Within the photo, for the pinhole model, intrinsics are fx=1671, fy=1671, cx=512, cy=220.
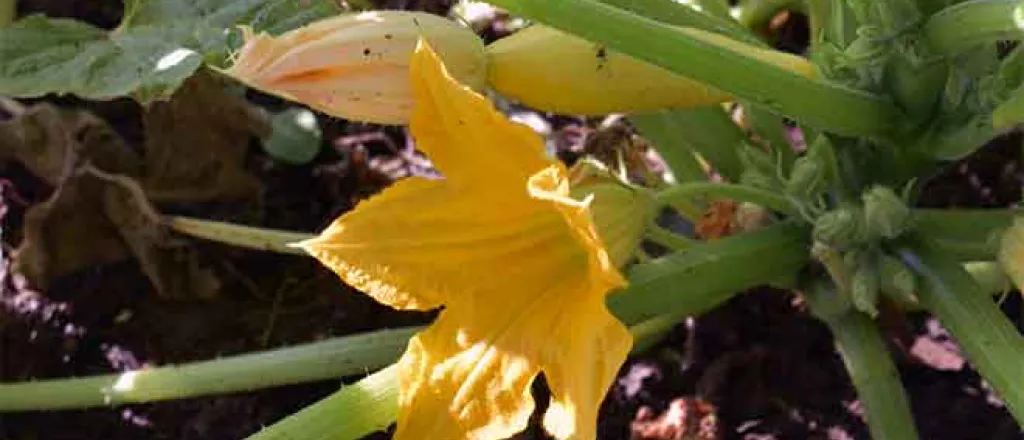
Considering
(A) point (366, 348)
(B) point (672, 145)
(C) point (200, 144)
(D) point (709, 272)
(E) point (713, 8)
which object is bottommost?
(C) point (200, 144)

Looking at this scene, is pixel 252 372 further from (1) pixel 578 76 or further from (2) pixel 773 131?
→ (2) pixel 773 131

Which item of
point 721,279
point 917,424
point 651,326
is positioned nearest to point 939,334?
point 917,424

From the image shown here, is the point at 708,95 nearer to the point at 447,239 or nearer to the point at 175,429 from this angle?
the point at 447,239

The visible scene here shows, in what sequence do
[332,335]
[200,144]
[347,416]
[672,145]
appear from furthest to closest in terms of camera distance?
[200,144]
[332,335]
[672,145]
[347,416]

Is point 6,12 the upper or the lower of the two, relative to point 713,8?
lower

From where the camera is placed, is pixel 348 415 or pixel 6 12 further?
pixel 6 12

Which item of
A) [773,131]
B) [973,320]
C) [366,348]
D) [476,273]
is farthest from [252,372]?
[973,320]

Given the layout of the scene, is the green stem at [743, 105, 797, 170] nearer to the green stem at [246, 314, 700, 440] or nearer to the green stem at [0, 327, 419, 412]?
the green stem at [0, 327, 419, 412]
